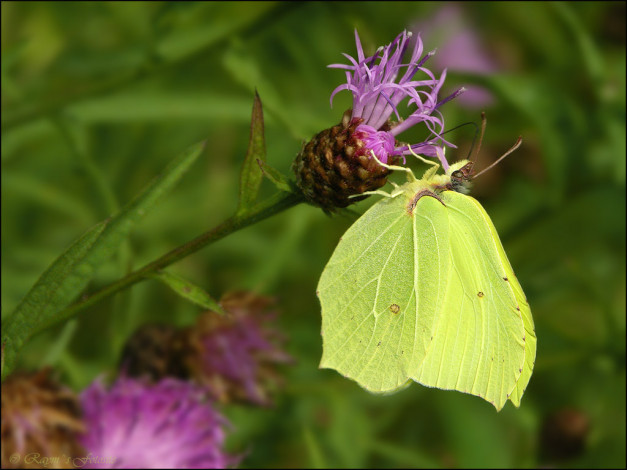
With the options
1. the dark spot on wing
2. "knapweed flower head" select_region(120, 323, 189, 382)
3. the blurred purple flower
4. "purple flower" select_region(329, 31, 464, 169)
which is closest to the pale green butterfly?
the dark spot on wing

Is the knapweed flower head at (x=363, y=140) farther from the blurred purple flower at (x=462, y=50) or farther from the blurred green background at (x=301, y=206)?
the blurred purple flower at (x=462, y=50)

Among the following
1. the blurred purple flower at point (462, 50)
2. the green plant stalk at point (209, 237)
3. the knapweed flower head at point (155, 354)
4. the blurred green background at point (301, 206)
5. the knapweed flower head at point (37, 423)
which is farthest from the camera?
the blurred purple flower at point (462, 50)

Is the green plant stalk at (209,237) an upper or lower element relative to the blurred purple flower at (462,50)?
lower

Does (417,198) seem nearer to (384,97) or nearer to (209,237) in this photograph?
(384,97)

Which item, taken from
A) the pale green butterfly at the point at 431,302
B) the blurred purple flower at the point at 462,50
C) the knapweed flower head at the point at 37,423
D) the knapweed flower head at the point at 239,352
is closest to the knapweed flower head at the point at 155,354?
the knapweed flower head at the point at 239,352

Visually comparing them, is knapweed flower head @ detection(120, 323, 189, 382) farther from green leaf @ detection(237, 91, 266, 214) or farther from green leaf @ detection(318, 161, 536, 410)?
green leaf @ detection(237, 91, 266, 214)

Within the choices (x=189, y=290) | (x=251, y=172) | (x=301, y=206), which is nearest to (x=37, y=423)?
(x=189, y=290)
